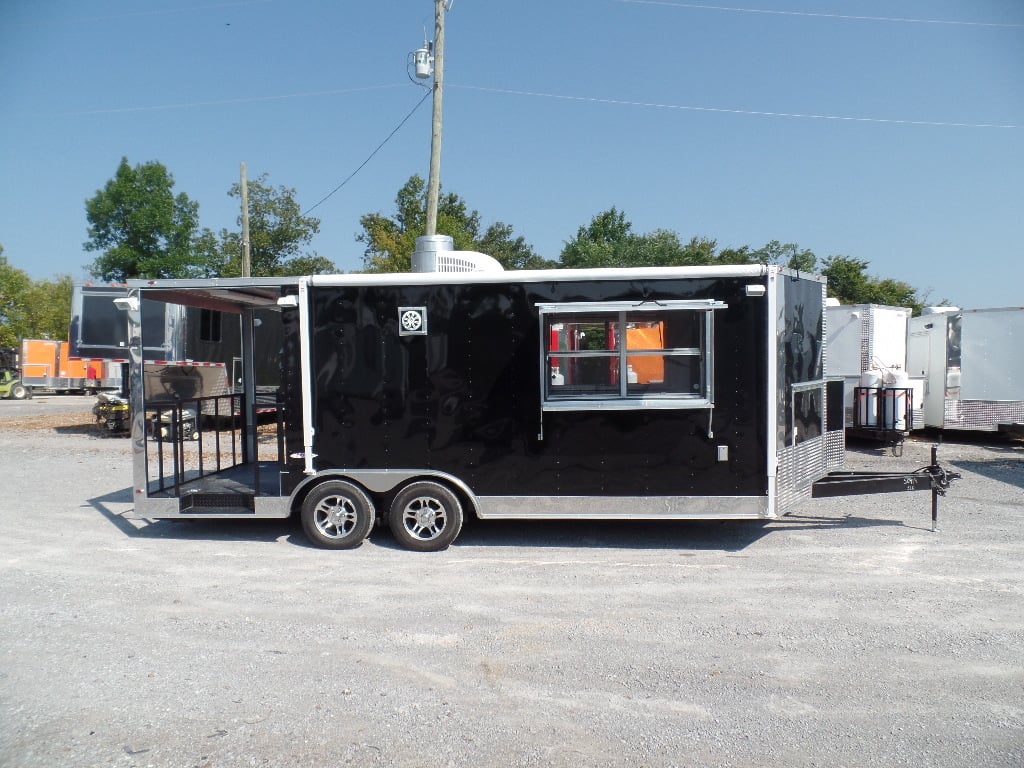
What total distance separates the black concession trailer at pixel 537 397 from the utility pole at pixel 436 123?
671cm

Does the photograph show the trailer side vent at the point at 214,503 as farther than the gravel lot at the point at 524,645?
Yes

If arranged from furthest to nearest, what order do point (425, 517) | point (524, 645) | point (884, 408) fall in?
point (884, 408)
point (425, 517)
point (524, 645)

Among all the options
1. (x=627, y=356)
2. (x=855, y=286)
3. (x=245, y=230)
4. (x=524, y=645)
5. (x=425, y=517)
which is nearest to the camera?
(x=524, y=645)

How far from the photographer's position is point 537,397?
6.88 metres

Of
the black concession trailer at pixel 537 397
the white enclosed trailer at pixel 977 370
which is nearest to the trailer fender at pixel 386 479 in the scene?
the black concession trailer at pixel 537 397

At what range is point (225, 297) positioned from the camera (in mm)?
8555

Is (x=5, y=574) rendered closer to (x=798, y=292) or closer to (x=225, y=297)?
(x=225, y=297)

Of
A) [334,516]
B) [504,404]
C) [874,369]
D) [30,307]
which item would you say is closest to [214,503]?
[334,516]

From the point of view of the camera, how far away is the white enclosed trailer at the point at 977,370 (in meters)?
13.5

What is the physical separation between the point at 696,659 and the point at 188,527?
18.8ft

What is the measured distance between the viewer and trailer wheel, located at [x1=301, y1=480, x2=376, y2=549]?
279 inches

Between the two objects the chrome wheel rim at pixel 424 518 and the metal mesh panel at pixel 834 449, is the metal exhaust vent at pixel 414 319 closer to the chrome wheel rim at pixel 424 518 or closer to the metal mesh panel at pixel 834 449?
the chrome wheel rim at pixel 424 518

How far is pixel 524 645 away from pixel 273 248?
102 feet

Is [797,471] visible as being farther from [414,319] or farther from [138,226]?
[138,226]
